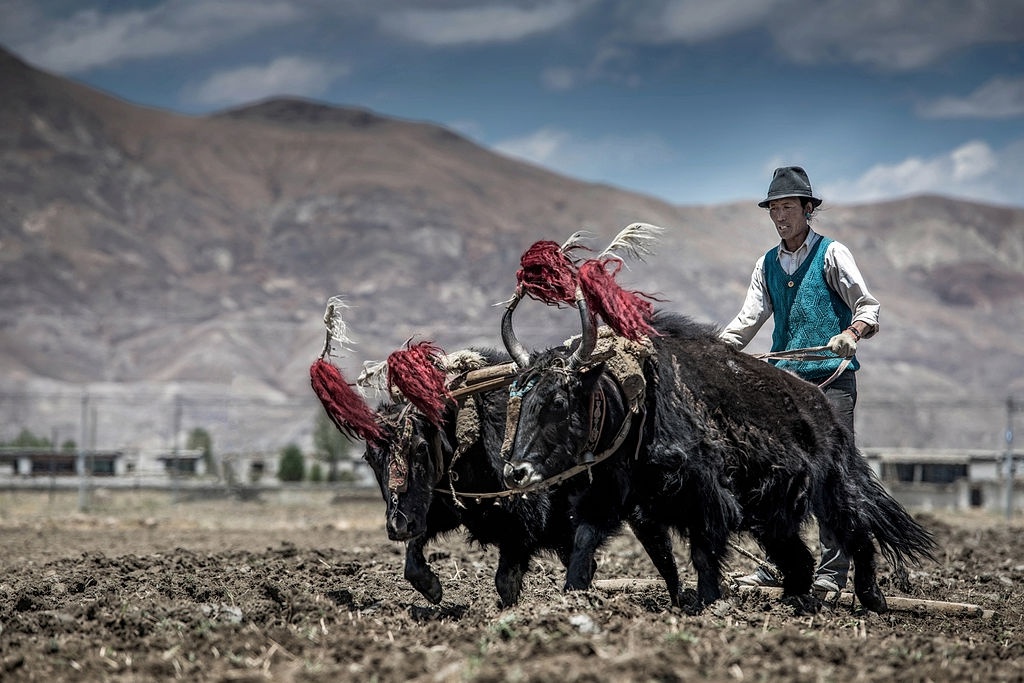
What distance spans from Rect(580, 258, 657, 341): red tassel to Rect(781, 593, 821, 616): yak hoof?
5.89 ft

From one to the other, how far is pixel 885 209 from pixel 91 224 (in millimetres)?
128195

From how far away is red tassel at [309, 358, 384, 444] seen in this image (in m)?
6.52

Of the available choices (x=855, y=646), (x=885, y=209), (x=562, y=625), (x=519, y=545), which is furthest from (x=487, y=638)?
(x=885, y=209)

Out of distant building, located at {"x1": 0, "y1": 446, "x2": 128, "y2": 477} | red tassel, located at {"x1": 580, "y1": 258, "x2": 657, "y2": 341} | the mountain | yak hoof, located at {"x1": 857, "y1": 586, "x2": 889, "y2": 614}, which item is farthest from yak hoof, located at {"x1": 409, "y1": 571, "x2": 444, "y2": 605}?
the mountain

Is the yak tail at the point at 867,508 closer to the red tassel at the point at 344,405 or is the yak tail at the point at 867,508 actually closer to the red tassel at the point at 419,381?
the red tassel at the point at 419,381

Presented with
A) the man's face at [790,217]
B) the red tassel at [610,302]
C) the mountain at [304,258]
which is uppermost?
the mountain at [304,258]

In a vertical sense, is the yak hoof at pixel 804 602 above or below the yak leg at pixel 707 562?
below

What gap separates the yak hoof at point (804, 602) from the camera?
615 cm

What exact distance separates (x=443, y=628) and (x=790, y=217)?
320 cm

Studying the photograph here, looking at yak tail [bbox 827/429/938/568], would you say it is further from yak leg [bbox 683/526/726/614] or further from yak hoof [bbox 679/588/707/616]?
yak hoof [bbox 679/588/707/616]

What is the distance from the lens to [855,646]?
4.46 metres

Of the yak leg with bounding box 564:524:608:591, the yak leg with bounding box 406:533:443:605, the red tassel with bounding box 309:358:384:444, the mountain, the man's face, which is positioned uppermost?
the mountain

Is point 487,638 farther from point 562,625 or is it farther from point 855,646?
point 855,646

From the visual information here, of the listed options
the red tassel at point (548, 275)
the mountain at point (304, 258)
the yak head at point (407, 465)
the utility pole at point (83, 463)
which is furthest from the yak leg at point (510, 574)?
the mountain at point (304, 258)
